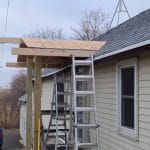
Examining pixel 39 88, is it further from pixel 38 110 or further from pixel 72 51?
pixel 72 51

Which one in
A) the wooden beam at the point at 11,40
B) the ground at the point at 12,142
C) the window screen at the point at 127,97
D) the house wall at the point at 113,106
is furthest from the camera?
the ground at the point at 12,142

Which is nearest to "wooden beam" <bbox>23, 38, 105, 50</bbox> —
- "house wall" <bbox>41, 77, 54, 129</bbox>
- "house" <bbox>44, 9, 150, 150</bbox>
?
"house" <bbox>44, 9, 150, 150</bbox>

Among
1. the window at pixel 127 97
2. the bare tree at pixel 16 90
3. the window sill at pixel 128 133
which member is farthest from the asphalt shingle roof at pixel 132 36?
the bare tree at pixel 16 90

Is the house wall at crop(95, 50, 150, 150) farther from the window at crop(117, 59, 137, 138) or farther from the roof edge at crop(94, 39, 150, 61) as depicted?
the roof edge at crop(94, 39, 150, 61)

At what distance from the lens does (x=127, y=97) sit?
9.80m

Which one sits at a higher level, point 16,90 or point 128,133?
point 16,90

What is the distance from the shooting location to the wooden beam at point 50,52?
10.9 meters

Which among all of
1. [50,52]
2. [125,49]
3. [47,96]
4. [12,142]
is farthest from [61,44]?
[12,142]

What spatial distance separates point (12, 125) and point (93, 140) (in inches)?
1794

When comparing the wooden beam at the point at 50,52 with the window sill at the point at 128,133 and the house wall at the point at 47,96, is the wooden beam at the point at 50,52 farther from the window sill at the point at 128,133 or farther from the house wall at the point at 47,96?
the house wall at the point at 47,96

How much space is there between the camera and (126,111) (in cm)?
991

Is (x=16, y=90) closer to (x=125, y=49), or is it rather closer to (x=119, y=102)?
(x=119, y=102)

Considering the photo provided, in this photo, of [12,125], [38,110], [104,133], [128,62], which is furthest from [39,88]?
[12,125]

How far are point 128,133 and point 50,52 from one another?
3065 millimetres
